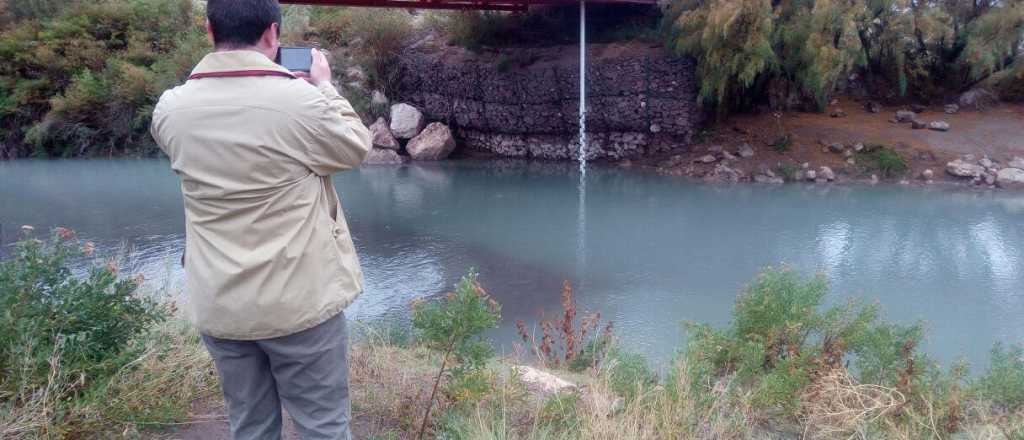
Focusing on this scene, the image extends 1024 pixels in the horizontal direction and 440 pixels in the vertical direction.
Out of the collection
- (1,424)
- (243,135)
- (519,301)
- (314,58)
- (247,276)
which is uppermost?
(314,58)

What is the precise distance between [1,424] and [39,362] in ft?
0.67

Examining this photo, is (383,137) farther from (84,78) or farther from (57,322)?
(57,322)

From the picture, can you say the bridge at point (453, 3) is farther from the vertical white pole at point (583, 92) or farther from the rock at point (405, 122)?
the rock at point (405, 122)

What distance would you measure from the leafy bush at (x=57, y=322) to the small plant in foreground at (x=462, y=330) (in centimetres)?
105

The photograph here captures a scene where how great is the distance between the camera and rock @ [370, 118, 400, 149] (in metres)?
17.0

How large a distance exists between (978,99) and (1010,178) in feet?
10.2

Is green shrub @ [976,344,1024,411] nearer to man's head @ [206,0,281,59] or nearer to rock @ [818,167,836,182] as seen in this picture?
man's head @ [206,0,281,59]

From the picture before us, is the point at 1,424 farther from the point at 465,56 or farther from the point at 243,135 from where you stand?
the point at 465,56

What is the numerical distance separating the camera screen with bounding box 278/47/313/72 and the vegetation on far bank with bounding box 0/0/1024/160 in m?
11.4

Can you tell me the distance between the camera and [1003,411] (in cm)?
337

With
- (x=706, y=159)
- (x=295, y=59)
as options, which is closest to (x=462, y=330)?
(x=295, y=59)

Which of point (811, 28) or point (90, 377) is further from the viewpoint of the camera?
point (811, 28)

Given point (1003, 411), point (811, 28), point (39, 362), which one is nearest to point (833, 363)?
point (1003, 411)

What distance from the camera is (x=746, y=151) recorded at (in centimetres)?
1423
